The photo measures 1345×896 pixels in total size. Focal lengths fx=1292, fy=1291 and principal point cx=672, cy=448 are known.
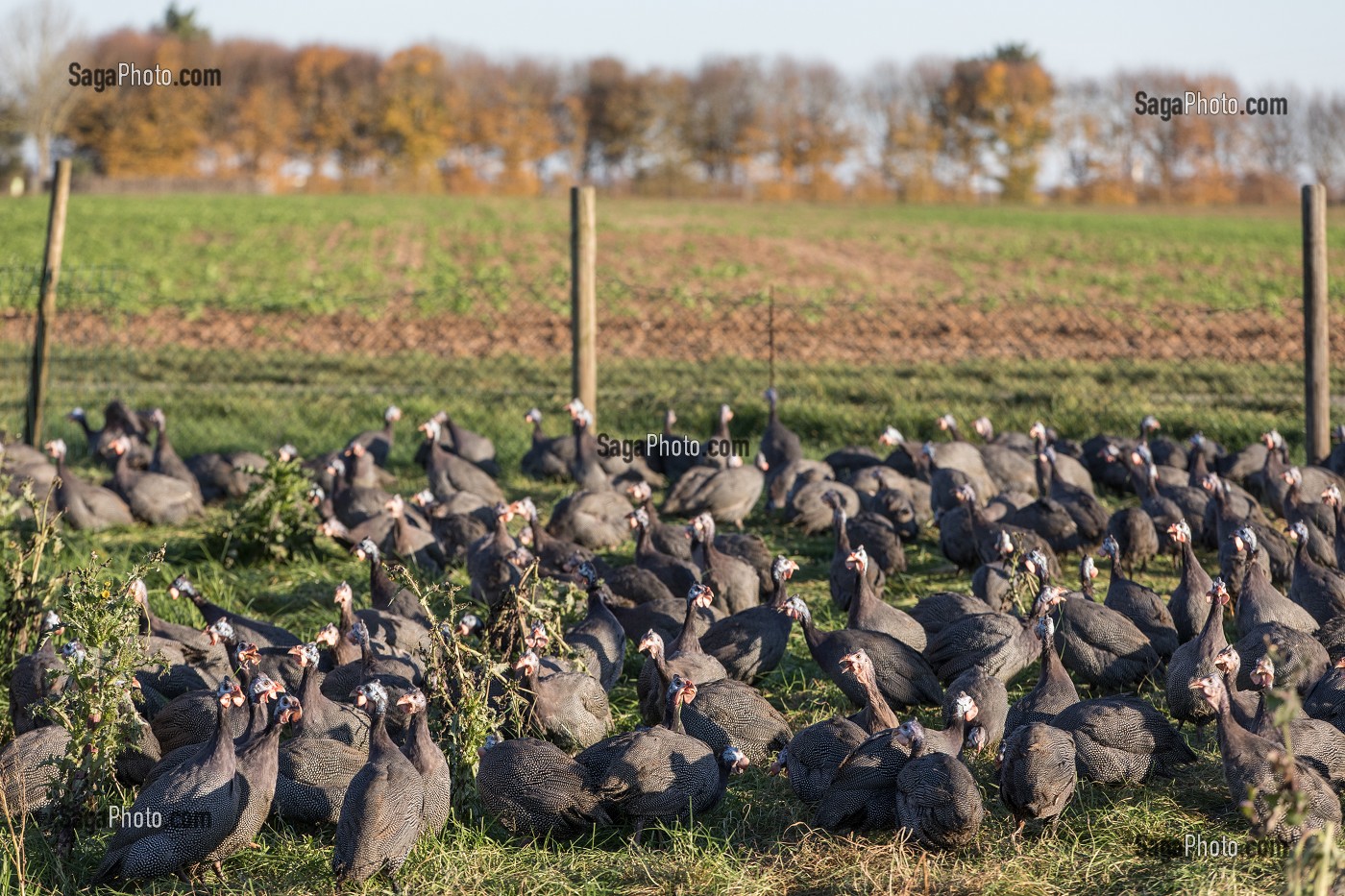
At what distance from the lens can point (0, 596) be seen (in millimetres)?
7465

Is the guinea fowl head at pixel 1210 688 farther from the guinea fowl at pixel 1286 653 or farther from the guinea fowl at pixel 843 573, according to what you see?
the guinea fowl at pixel 843 573

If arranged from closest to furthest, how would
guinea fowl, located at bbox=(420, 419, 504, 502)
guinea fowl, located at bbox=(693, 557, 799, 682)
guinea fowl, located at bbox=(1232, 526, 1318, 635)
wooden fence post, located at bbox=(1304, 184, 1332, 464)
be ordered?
guinea fowl, located at bbox=(693, 557, 799, 682)
guinea fowl, located at bbox=(1232, 526, 1318, 635)
guinea fowl, located at bbox=(420, 419, 504, 502)
wooden fence post, located at bbox=(1304, 184, 1332, 464)

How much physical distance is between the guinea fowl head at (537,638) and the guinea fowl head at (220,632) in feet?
4.61

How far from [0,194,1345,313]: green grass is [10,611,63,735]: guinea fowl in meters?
8.83

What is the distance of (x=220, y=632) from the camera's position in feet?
19.3

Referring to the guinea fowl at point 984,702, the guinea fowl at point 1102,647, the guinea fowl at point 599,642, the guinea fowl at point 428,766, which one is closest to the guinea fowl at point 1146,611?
the guinea fowl at point 1102,647

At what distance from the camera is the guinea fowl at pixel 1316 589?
21.7 feet

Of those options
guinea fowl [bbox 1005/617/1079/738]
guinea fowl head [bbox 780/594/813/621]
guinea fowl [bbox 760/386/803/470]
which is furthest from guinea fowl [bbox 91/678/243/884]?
guinea fowl [bbox 760/386/803/470]

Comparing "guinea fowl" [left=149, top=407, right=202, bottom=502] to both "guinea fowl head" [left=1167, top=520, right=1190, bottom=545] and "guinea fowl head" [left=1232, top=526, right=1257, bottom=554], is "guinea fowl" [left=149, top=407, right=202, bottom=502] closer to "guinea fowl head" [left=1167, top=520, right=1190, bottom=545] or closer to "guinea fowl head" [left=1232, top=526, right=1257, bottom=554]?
"guinea fowl head" [left=1167, top=520, right=1190, bottom=545]

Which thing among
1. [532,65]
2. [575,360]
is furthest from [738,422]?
[532,65]

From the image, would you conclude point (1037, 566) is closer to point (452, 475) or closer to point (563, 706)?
point (563, 706)

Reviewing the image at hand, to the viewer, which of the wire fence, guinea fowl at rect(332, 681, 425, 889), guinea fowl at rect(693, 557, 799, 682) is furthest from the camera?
the wire fence

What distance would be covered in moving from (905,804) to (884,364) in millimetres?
11046

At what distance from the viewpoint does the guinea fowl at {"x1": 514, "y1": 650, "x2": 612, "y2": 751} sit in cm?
545
